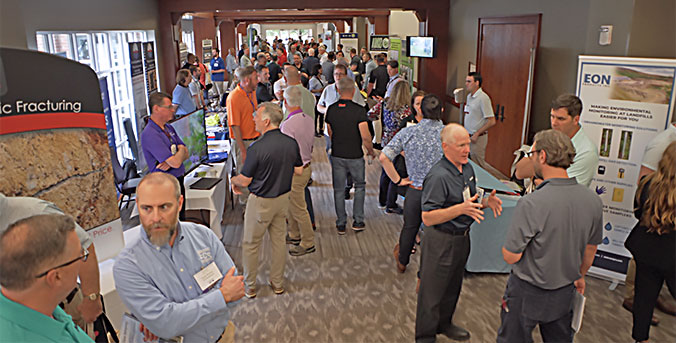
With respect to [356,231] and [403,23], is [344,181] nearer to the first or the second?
[356,231]

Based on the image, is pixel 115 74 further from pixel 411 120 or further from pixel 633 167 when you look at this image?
pixel 633 167

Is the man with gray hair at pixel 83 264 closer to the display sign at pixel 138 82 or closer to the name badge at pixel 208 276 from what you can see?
the name badge at pixel 208 276

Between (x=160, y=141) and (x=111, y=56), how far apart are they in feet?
12.4

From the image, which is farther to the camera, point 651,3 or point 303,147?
point 303,147

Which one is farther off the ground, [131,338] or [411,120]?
[411,120]

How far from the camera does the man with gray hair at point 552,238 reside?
7.82 ft

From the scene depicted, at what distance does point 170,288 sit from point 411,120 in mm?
3392

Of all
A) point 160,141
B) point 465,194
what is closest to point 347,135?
point 160,141

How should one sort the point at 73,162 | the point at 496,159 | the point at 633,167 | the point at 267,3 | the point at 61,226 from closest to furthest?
1. the point at 61,226
2. the point at 73,162
3. the point at 633,167
4. the point at 496,159
5. the point at 267,3

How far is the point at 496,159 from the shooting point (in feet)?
23.2

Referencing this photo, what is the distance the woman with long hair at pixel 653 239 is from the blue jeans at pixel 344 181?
255cm

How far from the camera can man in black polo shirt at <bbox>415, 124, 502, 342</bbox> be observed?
9.11 feet

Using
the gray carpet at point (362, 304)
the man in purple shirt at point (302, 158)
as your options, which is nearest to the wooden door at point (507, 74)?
the gray carpet at point (362, 304)

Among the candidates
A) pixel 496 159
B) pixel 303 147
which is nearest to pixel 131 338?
pixel 303 147
